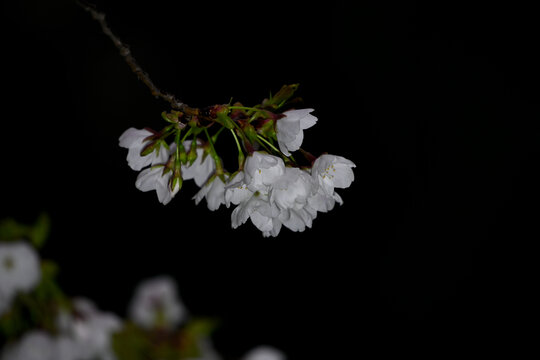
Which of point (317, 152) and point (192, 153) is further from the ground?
point (317, 152)

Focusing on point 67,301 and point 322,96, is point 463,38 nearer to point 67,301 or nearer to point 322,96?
point 322,96

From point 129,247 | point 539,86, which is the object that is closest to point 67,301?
point 129,247

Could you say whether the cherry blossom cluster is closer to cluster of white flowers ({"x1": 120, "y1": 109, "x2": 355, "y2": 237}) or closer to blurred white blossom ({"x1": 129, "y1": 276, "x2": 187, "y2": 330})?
cluster of white flowers ({"x1": 120, "y1": 109, "x2": 355, "y2": 237})

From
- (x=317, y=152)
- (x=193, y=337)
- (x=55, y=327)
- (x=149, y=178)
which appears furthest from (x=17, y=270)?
(x=317, y=152)

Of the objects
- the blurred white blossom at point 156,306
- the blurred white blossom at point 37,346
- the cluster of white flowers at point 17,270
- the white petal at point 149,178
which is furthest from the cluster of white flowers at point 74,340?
the white petal at point 149,178

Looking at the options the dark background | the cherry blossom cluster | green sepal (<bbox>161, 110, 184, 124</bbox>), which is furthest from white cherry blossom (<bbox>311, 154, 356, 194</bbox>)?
the dark background

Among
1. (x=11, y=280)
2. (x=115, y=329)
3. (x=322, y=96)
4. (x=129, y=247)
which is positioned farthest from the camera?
(x=129, y=247)

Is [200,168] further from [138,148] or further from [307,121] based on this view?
[307,121]
